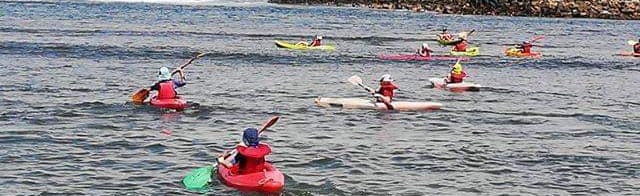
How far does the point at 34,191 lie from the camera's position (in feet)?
58.0

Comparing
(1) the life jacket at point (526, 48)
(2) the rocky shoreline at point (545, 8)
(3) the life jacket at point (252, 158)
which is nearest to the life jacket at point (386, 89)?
(3) the life jacket at point (252, 158)

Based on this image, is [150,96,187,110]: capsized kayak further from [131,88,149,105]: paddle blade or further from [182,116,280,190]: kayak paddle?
[182,116,280,190]: kayak paddle

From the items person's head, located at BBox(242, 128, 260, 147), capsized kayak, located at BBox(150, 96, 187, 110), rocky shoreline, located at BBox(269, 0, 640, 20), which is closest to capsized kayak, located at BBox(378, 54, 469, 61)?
capsized kayak, located at BBox(150, 96, 187, 110)

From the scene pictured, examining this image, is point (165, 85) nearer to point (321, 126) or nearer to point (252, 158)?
point (321, 126)

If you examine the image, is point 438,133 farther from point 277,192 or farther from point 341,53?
point 341,53

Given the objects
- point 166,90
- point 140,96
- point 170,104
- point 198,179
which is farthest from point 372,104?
point 198,179

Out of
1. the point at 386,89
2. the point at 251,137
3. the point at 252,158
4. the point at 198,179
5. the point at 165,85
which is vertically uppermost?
the point at 251,137

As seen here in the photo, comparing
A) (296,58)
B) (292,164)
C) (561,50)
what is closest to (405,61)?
(296,58)

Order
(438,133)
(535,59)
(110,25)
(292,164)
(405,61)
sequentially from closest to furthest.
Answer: (292,164), (438,133), (405,61), (535,59), (110,25)

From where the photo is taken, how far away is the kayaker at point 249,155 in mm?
16672

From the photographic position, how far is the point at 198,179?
58.6 feet

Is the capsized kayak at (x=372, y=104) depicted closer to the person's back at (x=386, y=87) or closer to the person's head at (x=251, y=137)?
the person's back at (x=386, y=87)

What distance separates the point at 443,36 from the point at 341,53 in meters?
7.82

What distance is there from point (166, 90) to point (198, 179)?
8.92m
